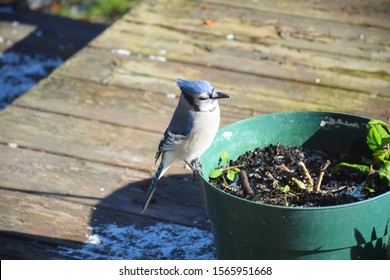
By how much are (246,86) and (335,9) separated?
118 centimetres

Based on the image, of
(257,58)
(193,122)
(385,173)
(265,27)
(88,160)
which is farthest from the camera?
(265,27)

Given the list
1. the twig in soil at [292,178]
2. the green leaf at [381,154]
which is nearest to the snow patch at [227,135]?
the twig in soil at [292,178]

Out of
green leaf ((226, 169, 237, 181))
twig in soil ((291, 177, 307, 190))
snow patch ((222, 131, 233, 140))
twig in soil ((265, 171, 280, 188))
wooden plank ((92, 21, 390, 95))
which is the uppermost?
snow patch ((222, 131, 233, 140))

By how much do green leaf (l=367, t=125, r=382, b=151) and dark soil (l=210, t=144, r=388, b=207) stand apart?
0.33 feet

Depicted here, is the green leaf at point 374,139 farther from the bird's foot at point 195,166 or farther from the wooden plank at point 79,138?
the wooden plank at point 79,138

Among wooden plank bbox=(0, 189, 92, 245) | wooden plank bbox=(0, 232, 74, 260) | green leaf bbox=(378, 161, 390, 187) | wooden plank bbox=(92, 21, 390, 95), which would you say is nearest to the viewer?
green leaf bbox=(378, 161, 390, 187)

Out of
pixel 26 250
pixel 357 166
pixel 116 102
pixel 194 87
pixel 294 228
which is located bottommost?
pixel 26 250

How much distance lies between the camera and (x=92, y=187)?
301 centimetres

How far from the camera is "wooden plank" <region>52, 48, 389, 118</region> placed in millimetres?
3559

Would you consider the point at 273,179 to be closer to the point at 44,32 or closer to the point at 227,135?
the point at 227,135

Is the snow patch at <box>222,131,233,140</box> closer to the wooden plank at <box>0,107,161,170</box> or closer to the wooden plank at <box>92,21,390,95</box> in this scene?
the wooden plank at <box>0,107,161,170</box>

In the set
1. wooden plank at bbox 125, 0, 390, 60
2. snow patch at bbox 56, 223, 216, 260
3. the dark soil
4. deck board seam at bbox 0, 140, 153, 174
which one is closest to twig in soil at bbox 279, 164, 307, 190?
the dark soil

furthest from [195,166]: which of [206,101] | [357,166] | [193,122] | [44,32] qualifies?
[44,32]

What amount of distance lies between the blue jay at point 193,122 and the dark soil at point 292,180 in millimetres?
165
